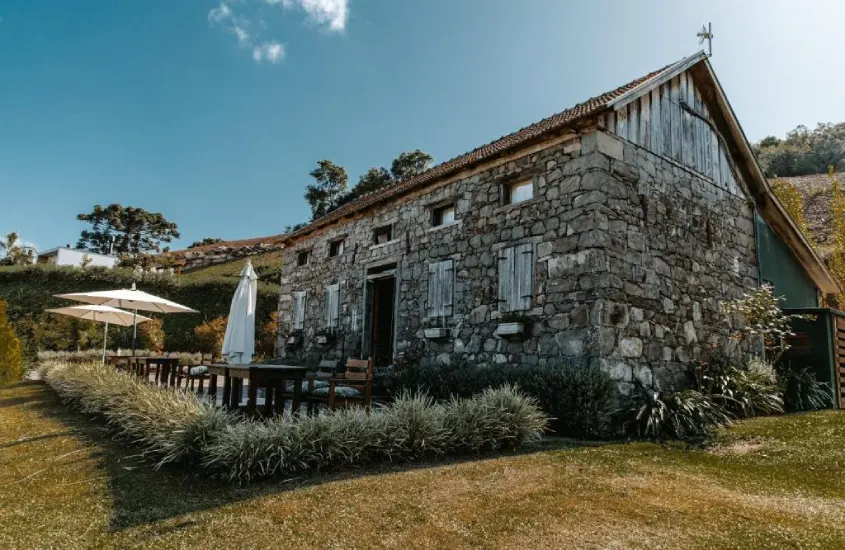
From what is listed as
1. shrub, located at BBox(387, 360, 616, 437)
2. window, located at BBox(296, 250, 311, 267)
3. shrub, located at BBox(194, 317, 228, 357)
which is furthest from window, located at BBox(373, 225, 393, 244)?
shrub, located at BBox(194, 317, 228, 357)

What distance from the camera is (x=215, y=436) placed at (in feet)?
15.9

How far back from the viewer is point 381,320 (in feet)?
40.3

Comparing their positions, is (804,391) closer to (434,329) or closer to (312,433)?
(434,329)

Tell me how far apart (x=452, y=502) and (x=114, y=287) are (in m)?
24.1

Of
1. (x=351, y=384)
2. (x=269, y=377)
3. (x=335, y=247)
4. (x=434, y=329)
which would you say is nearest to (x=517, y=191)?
(x=434, y=329)

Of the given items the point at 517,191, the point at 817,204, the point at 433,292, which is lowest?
the point at 433,292

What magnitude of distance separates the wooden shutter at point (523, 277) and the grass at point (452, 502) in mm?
2994

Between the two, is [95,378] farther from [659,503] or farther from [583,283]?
[659,503]

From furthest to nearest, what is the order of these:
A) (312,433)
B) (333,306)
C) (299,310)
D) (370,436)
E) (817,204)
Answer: (817,204) → (299,310) → (333,306) → (370,436) → (312,433)

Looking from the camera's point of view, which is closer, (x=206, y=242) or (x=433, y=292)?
(x=433, y=292)

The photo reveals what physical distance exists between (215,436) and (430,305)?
5802mm

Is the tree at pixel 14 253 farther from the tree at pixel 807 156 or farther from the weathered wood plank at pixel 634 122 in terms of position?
the tree at pixel 807 156

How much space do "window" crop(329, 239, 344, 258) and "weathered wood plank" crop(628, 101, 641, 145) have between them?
25.1 feet

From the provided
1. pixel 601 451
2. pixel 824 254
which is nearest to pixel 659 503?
pixel 601 451
